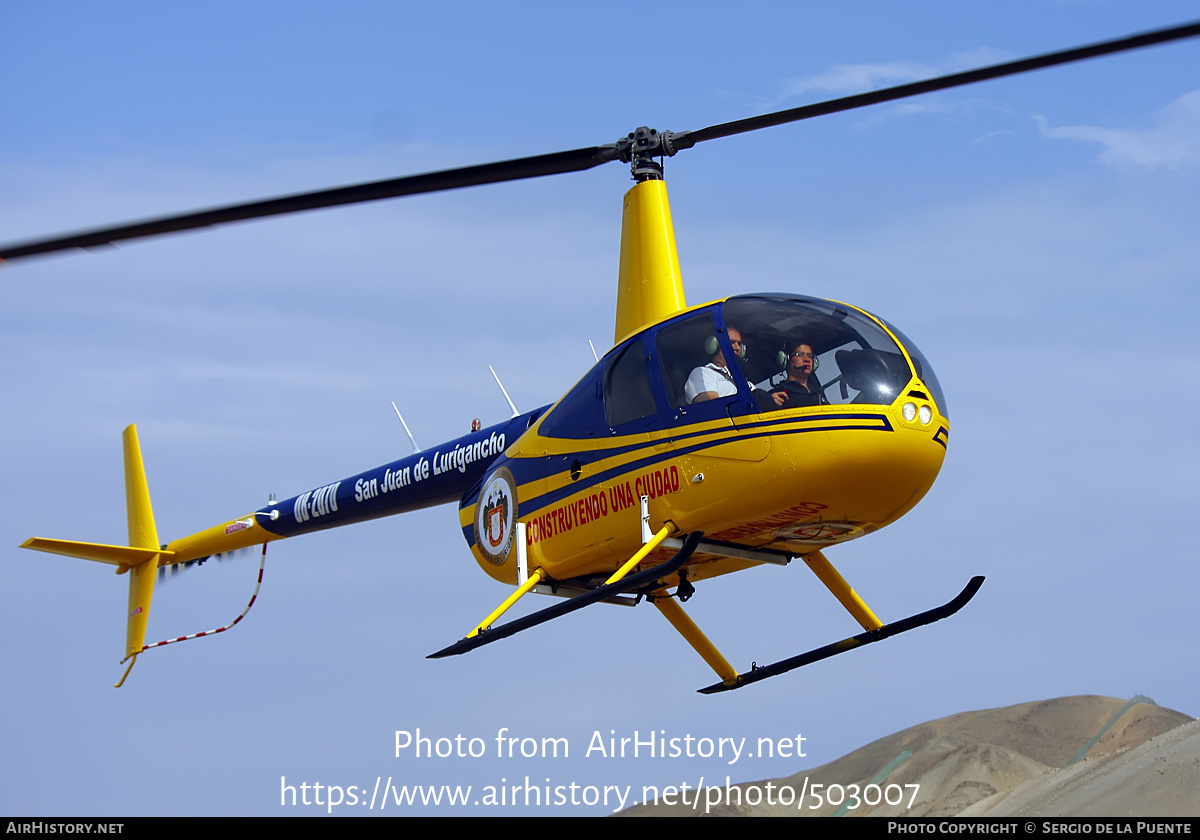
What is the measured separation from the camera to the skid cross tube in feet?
39.5

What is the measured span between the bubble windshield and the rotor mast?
2.84 m

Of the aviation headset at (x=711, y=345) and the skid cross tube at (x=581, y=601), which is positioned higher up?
the aviation headset at (x=711, y=345)

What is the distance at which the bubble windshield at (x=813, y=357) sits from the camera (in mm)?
11664

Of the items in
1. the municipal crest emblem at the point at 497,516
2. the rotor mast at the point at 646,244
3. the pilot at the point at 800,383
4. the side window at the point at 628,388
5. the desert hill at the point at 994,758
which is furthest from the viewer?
the desert hill at the point at 994,758

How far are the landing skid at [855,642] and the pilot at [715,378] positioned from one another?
3.18 meters

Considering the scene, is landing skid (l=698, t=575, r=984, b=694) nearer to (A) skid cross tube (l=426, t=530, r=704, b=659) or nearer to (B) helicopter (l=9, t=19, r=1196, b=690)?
(B) helicopter (l=9, t=19, r=1196, b=690)

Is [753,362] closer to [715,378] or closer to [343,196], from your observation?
[715,378]

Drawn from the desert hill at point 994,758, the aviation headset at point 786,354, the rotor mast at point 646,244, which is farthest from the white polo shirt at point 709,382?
the desert hill at point 994,758

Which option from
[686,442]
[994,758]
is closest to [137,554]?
[686,442]

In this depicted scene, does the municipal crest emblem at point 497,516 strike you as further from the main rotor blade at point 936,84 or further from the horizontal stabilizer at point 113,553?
the horizontal stabilizer at point 113,553

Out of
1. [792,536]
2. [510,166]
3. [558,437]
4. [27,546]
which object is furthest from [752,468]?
[27,546]

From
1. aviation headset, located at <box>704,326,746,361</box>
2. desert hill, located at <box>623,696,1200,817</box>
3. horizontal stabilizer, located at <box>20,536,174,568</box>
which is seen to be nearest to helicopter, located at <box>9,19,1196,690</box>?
aviation headset, located at <box>704,326,746,361</box>
